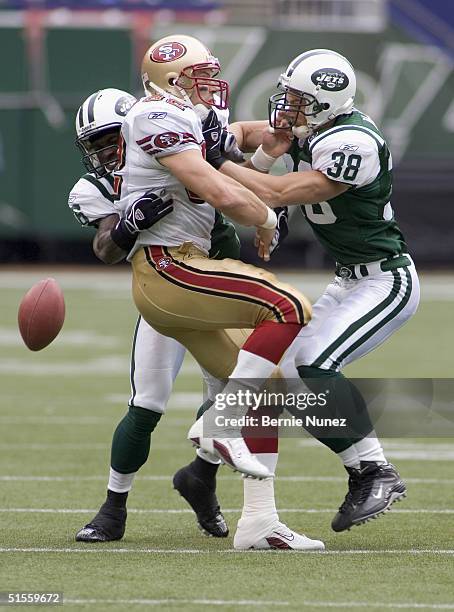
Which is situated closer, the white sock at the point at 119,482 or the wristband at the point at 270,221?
the wristband at the point at 270,221

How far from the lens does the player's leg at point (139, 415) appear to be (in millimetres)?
4812

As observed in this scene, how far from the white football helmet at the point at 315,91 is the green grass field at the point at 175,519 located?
60.1 inches

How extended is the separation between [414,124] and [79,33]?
471cm

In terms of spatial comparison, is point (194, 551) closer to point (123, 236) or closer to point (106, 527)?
point (106, 527)

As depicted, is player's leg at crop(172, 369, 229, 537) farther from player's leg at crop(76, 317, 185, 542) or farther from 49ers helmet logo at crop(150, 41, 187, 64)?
49ers helmet logo at crop(150, 41, 187, 64)

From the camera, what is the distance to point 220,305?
14.7ft

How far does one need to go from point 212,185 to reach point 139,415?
0.97 meters

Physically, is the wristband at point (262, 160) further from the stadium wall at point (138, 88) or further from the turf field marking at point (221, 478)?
the stadium wall at point (138, 88)

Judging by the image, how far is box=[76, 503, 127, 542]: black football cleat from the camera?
470 cm

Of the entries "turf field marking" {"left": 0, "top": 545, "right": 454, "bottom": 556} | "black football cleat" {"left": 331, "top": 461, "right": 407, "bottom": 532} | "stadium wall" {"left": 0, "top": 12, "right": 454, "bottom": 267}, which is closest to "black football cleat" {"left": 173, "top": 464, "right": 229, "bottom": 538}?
"turf field marking" {"left": 0, "top": 545, "right": 454, "bottom": 556}

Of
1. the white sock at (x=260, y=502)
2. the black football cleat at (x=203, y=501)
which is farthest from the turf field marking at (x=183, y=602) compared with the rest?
the black football cleat at (x=203, y=501)

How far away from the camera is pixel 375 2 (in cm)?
1827

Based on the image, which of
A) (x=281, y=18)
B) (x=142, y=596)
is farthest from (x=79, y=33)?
(x=142, y=596)

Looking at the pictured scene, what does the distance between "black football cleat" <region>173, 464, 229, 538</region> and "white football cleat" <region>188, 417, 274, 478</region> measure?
54cm
